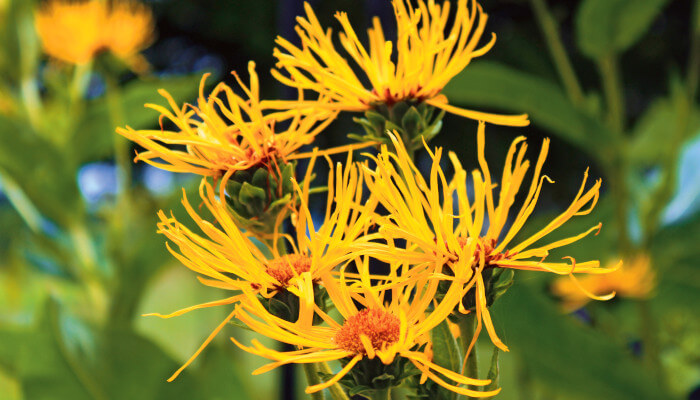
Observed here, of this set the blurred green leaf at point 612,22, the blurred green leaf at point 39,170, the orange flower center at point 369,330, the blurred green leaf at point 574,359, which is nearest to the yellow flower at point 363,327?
the orange flower center at point 369,330

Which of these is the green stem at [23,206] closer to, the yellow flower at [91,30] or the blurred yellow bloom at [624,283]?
the yellow flower at [91,30]

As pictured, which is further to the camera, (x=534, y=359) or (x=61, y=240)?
(x=61, y=240)

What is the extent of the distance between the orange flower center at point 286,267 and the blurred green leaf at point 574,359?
0.59 ft

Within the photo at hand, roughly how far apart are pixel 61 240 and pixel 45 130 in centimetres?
10

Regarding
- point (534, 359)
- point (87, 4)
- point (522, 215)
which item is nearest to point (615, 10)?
point (534, 359)

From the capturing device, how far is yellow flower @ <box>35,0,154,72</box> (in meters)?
0.56

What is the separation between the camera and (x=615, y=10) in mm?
404

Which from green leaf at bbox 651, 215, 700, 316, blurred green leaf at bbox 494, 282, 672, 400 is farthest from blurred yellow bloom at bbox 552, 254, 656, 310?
blurred green leaf at bbox 494, 282, 672, 400

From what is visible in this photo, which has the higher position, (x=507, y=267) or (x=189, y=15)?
(x=189, y=15)

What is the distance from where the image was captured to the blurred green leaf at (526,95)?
1.26 feet

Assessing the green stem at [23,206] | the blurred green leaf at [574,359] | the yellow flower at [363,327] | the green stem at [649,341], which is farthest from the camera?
the green stem at [23,206]

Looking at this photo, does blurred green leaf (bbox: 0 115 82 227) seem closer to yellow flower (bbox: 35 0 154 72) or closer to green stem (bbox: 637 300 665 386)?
yellow flower (bbox: 35 0 154 72)

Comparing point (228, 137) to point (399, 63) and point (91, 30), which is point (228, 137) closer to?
point (399, 63)

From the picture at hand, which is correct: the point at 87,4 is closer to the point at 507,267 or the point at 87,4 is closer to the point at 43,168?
the point at 43,168
